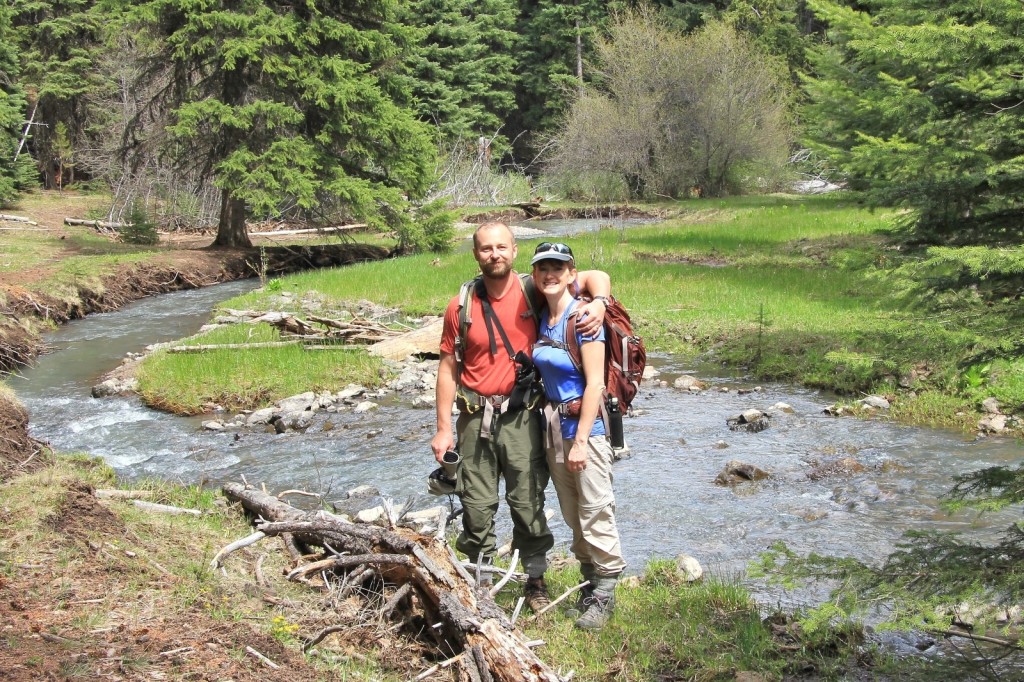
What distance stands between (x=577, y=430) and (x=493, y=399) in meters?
0.48

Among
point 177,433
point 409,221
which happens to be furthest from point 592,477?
point 409,221

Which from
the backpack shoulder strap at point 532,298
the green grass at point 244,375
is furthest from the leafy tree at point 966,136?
the green grass at point 244,375

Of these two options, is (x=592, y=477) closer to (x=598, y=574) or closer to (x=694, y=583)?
(x=598, y=574)

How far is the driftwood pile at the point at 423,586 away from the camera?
3.94 meters

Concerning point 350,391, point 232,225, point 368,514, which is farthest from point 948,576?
point 232,225

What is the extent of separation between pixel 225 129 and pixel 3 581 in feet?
72.8

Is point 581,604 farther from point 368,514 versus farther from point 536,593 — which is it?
point 368,514

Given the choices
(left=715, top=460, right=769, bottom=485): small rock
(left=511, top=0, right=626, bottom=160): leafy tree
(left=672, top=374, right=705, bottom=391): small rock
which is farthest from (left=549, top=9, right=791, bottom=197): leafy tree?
(left=715, top=460, right=769, bottom=485): small rock

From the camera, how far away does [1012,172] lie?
13.6 ft

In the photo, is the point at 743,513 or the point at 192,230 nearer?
the point at 743,513

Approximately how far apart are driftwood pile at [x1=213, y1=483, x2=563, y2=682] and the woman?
2.24 ft

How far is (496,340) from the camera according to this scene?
482cm

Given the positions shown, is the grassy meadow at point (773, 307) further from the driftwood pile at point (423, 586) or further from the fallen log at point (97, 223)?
the fallen log at point (97, 223)

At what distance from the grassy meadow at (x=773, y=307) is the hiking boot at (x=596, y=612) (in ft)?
5.73
